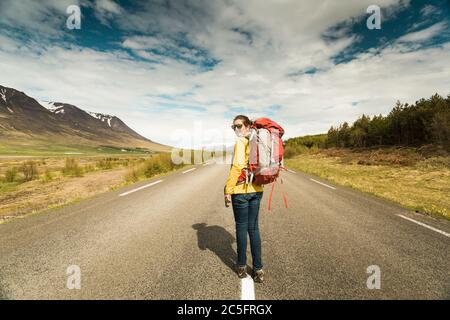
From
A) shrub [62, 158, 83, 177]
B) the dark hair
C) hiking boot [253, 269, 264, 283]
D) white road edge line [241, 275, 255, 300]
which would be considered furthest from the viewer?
shrub [62, 158, 83, 177]

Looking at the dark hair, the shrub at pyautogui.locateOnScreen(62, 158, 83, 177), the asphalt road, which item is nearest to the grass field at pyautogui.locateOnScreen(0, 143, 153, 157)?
the shrub at pyautogui.locateOnScreen(62, 158, 83, 177)

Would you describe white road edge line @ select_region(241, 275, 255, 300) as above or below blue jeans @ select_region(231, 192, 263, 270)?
below

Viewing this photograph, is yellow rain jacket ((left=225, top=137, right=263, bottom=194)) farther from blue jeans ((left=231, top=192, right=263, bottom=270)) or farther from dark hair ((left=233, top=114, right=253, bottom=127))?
dark hair ((left=233, top=114, right=253, bottom=127))

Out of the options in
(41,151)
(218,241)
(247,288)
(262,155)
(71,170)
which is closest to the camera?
(247,288)

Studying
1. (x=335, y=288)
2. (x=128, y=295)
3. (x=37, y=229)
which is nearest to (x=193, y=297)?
(x=128, y=295)

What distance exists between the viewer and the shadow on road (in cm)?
387

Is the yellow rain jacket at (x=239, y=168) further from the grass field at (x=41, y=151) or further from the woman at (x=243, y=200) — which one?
the grass field at (x=41, y=151)

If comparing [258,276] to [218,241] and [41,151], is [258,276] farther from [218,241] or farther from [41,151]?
[41,151]

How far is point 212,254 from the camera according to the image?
3.97m

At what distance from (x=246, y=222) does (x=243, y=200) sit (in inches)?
13.2

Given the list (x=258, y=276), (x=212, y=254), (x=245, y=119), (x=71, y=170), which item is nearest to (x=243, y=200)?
(x=258, y=276)

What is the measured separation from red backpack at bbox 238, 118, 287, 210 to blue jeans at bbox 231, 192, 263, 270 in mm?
240

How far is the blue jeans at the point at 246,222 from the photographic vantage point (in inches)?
128
